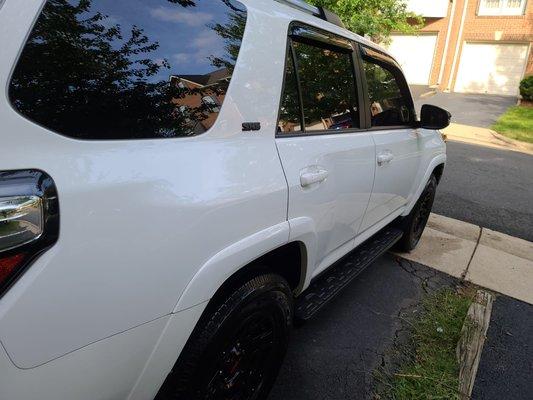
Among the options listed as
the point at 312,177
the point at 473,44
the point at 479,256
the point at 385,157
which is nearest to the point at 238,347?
the point at 312,177

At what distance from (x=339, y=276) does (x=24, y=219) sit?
2.13 m

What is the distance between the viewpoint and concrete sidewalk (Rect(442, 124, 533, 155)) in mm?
12102

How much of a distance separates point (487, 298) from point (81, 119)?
3.49 meters

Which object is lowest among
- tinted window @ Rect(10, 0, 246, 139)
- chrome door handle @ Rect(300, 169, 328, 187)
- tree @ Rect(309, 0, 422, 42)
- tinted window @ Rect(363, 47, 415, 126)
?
chrome door handle @ Rect(300, 169, 328, 187)

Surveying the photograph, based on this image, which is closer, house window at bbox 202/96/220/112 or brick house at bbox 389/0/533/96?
house window at bbox 202/96/220/112

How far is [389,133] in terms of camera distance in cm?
306

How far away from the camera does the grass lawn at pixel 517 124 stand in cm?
1308

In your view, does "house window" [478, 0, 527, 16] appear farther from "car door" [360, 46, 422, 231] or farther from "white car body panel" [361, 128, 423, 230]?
"white car body panel" [361, 128, 423, 230]

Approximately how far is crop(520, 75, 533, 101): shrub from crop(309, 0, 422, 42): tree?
1125 cm

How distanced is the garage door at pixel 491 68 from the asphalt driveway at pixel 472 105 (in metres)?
1.04

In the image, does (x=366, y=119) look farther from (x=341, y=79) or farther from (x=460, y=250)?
(x=460, y=250)

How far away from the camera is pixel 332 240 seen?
254 cm

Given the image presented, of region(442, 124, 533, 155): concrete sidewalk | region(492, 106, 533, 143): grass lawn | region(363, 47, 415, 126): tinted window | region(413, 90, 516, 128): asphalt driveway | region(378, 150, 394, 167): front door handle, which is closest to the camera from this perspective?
region(378, 150, 394, 167): front door handle

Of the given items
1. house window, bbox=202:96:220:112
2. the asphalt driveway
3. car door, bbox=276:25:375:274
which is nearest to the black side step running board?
car door, bbox=276:25:375:274
